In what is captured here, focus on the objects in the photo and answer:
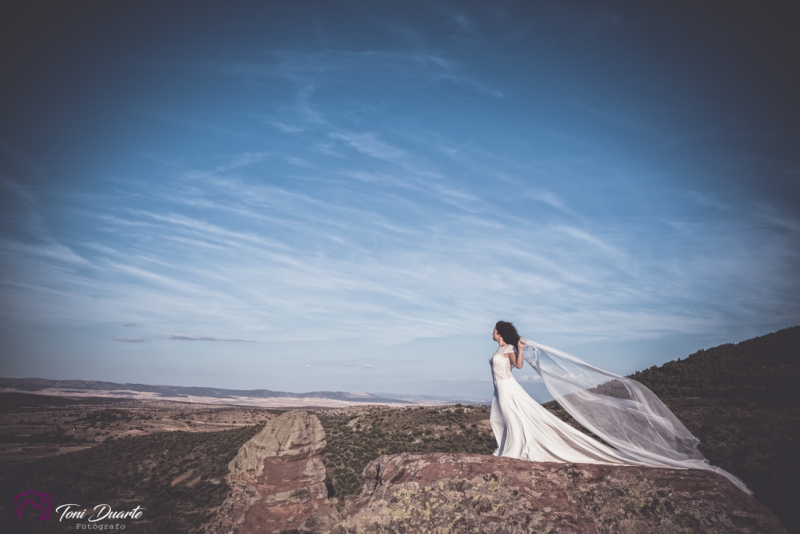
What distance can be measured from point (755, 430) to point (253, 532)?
88.0 feet

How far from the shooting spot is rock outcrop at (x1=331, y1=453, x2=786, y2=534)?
407cm

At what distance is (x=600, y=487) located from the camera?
4691 mm

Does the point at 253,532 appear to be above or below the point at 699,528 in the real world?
below

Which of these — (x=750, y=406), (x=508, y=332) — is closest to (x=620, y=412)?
(x=508, y=332)

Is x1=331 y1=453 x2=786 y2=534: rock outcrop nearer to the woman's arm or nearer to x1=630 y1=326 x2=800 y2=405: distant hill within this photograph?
the woman's arm

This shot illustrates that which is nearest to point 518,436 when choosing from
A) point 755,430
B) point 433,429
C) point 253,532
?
point 755,430

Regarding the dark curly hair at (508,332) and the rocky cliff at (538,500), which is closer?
the rocky cliff at (538,500)

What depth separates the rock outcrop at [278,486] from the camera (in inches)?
859

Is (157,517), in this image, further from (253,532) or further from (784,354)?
(784,354)

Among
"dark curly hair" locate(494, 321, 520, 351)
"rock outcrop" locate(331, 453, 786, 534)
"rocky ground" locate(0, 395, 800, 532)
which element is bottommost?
"rocky ground" locate(0, 395, 800, 532)

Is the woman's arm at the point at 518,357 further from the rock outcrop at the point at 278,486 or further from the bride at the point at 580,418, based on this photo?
the rock outcrop at the point at 278,486

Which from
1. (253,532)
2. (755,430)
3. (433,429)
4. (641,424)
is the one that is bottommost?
(253,532)

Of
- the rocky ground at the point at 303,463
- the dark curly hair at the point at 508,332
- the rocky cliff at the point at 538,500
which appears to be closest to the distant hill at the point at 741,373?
the rocky ground at the point at 303,463

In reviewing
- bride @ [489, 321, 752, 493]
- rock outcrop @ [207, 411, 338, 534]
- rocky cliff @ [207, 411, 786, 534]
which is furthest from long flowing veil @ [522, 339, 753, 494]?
rock outcrop @ [207, 411, 338, 534]
